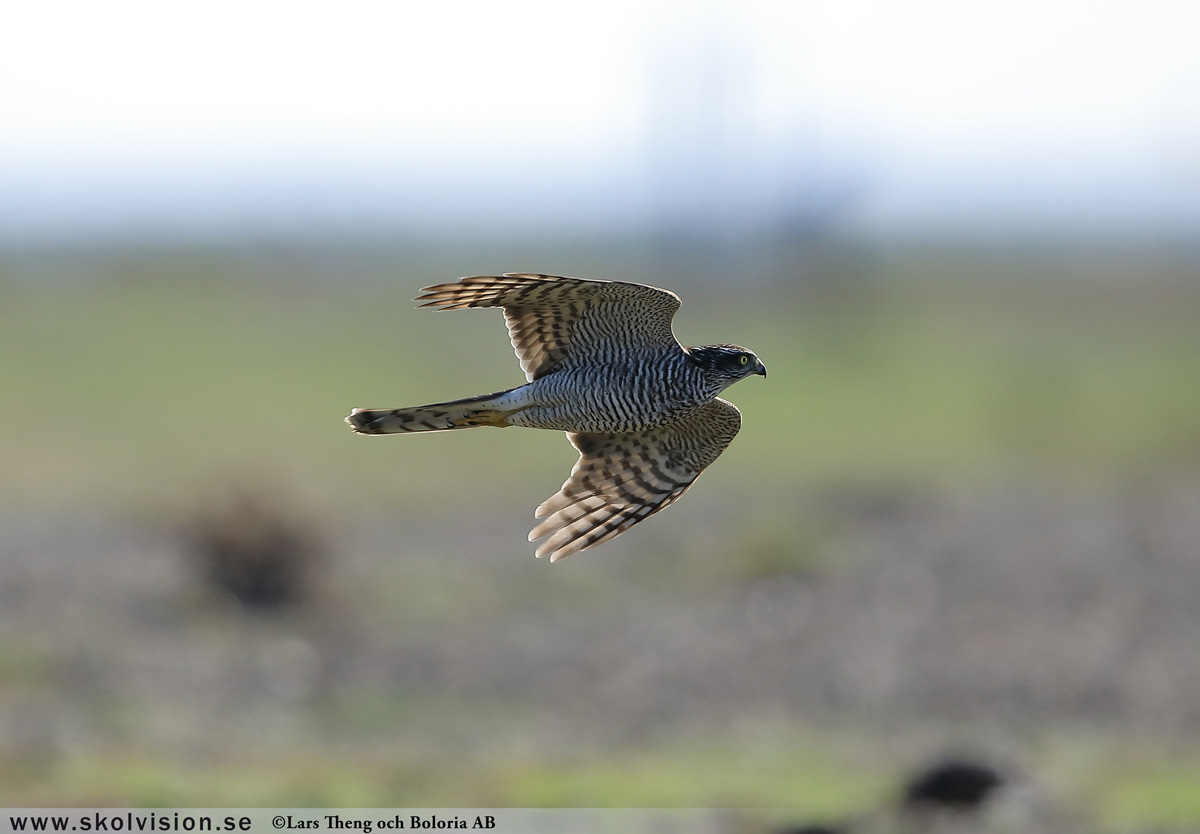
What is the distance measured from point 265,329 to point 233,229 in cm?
7457

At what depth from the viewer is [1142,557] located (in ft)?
95.3

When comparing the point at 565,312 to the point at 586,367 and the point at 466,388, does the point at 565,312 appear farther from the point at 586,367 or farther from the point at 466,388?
the point at 466,388

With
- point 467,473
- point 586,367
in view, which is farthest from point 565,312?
point 467,473

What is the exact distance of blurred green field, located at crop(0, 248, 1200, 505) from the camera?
Result: 127 feet

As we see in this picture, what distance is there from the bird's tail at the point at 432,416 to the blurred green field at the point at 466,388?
2128 centimetres

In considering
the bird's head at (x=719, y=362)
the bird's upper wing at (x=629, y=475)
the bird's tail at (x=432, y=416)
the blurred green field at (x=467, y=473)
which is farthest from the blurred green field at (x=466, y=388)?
the bird's head at (x=719, y=362)

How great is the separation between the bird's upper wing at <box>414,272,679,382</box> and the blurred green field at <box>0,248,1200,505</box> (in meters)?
21.4

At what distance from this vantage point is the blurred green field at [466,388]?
Result: 3884 cm

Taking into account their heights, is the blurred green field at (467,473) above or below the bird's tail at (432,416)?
above

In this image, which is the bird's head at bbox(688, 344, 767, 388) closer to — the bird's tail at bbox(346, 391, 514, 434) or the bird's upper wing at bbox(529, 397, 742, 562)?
the bird's upper wing at bbox(529, 397, 742, 562)

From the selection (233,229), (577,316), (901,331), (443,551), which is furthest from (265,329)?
(233,229)

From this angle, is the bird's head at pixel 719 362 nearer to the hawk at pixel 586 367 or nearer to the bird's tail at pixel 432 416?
the hawk at pixel 586 367

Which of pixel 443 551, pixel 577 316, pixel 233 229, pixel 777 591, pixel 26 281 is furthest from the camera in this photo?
pixel 233 229

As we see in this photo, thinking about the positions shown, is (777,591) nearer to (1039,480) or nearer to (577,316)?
(1039,480)
